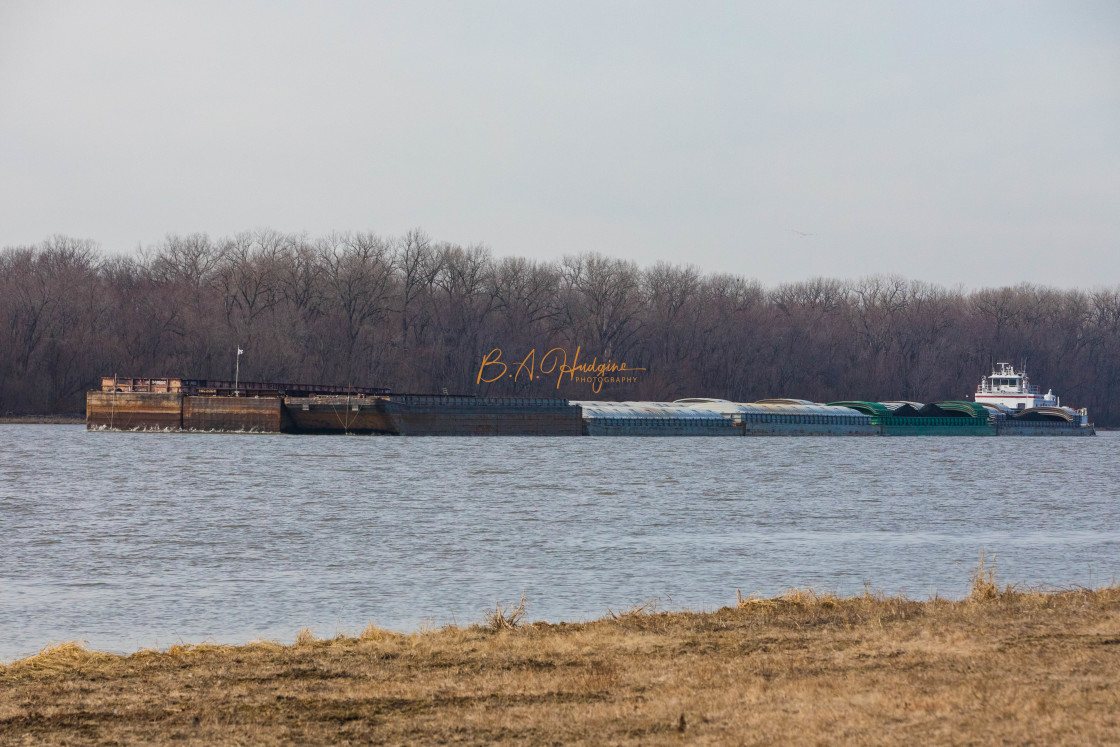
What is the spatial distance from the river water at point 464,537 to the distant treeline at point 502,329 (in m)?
49.4

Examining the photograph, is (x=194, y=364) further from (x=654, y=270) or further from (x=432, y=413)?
(x=654, y=270)

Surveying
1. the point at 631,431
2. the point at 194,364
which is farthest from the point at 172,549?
the point at 194,364

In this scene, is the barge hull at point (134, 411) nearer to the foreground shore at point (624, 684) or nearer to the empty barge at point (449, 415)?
the empty barge at point (449, 415)

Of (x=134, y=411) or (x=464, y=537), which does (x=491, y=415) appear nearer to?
(x=134, y=411)

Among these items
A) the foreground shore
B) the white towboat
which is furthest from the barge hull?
the white towboat

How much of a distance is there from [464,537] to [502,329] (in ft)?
312

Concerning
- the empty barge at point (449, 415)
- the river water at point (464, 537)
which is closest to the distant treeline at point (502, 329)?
the empty barge at point (449, 415)

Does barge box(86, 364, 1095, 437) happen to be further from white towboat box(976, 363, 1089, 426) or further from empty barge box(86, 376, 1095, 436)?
white towboat box(976, 363, 1089, 426)

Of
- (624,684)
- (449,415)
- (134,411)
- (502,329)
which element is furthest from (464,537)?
(502,329)

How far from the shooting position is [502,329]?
120688mm

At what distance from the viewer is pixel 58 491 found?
37.2 metres

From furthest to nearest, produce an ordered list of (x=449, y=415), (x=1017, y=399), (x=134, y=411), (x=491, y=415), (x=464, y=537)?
(x=1017, y=399)
(x=491, y=415)
(x=449, y=415)
(x=134, y=411)
(x=464, y=537)

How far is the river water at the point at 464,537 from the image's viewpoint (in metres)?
17.2

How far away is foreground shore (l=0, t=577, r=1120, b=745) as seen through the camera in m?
8.95
